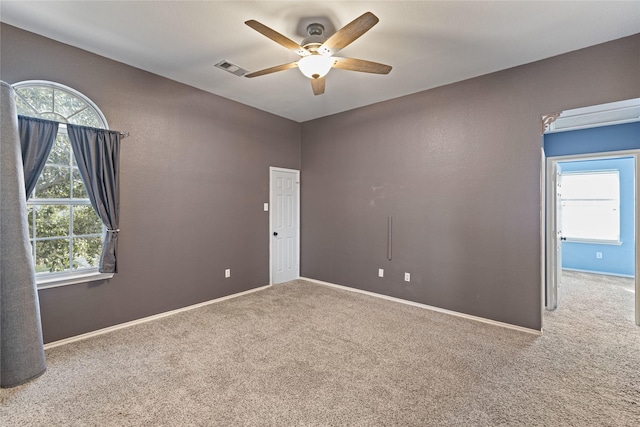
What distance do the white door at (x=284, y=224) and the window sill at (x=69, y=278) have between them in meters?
2.39

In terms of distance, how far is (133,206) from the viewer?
328 centimetres

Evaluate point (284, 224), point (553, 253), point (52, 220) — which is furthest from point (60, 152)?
point (553, 253)

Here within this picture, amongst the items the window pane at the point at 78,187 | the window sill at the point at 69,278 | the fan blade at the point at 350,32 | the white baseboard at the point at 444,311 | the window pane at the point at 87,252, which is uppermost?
the fan blade at the point at 350,32

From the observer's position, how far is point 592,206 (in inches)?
230

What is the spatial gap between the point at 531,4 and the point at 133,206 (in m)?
4.17

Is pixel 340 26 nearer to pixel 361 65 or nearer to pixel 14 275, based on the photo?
pixel 361 65

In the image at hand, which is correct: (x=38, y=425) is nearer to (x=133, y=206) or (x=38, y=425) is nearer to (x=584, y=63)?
(x=133, y=206)

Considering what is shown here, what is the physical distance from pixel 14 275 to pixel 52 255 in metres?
0.66

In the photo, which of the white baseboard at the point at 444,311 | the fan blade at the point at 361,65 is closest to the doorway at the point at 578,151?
the white baseboard at the point at 444,311

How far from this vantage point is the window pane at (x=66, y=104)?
2.83 m

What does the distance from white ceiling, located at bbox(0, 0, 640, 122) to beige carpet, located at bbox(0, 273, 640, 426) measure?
9.50 ft

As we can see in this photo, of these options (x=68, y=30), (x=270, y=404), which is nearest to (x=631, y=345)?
(x=270, y=404)

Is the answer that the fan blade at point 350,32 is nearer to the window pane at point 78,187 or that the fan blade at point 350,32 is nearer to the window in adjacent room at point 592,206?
the window pane at point 78,187

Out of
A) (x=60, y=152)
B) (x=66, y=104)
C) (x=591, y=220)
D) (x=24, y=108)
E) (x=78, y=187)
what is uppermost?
(x=66, y=104)
